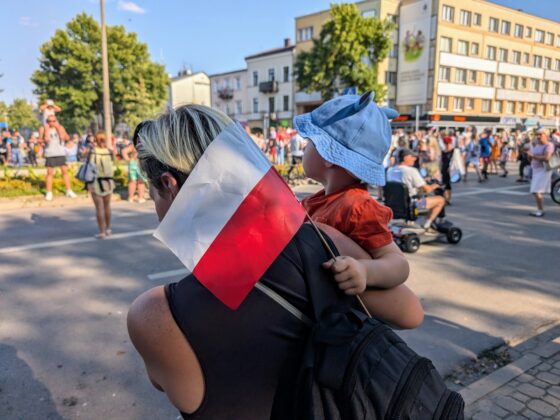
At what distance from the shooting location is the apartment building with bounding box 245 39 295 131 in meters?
55.0

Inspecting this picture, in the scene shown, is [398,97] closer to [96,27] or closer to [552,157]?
[96,27]

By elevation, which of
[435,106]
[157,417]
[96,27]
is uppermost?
[96,27]

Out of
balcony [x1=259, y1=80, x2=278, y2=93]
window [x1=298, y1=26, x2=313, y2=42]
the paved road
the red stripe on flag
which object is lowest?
the paved road

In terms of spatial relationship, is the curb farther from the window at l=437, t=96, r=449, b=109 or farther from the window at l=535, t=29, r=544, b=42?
the window at l=535, t=29, r=544, b=42

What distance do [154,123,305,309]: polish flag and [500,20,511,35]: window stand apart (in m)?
62.3

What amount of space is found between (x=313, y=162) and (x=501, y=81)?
60.9 m

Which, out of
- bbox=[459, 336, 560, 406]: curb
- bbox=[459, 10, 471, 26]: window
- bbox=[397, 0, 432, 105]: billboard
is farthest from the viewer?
bbox=[459, 10, 471, 26]: window

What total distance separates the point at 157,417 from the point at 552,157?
31.2 ft

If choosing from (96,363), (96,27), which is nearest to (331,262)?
(96,363)

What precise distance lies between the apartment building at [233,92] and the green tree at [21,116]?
115ft

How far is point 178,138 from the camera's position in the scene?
1.11 metres

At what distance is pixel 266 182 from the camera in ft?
3.57

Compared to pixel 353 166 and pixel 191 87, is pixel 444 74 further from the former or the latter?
pixel 353 166

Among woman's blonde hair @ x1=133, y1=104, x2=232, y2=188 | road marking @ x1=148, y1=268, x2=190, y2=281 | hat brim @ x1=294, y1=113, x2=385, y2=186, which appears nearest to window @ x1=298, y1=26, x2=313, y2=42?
road marking @ x1=148, y1=268, x2=190, y2=281
